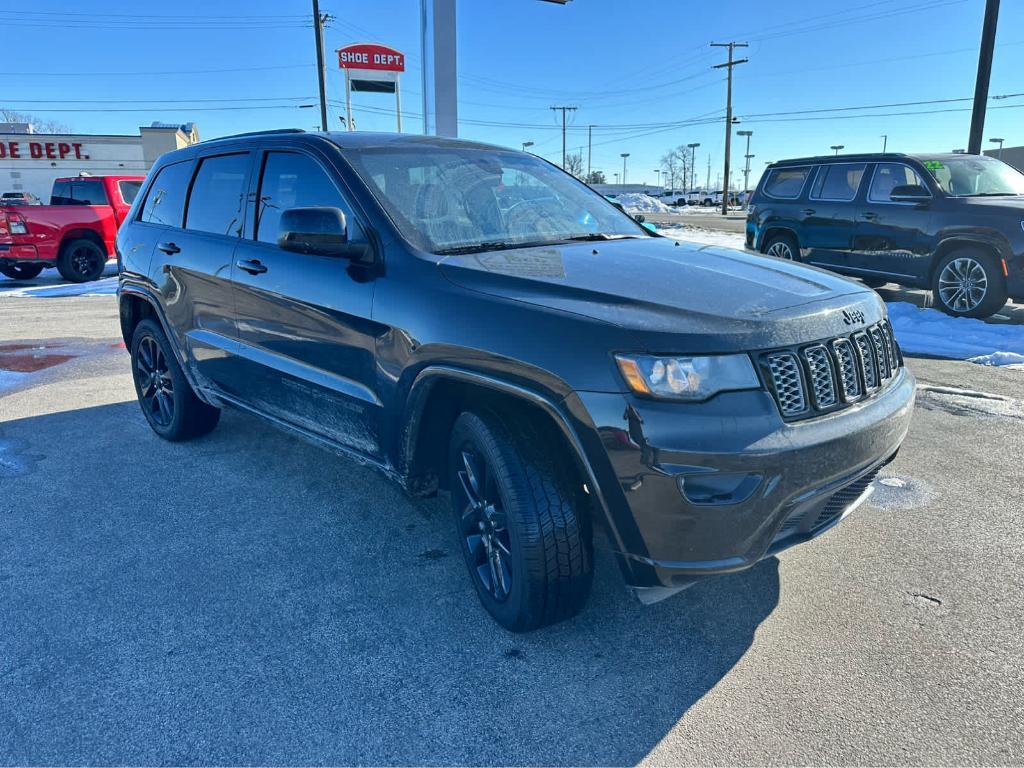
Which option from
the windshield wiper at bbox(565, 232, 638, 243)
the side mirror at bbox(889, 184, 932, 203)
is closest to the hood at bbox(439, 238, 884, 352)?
the windshield wiper at bbox(565, 232, 638, 243)

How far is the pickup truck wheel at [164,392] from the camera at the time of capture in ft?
15.2

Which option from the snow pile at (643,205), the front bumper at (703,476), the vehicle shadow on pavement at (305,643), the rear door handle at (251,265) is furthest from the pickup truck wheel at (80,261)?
the snow pile at (643,205)

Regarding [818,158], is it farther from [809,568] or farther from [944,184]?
[809,568]

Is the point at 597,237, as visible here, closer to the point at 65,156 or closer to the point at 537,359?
the point at 537,359

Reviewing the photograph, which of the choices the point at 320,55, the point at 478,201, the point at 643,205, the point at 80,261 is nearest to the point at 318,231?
the point at 478,201

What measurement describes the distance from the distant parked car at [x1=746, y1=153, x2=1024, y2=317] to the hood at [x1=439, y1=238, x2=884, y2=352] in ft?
22.3

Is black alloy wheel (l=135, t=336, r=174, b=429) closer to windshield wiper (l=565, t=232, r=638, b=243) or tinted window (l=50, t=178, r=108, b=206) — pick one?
windshield wiper (l=565, t=232, r=638, b=243)

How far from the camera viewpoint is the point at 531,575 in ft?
8.18

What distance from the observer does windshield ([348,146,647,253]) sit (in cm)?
313

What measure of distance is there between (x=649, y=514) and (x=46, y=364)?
709cm

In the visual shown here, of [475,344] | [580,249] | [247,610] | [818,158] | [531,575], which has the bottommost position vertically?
[247,610]

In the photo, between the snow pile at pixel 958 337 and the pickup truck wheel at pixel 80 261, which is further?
the pickup truck wheel at pixel 80 261

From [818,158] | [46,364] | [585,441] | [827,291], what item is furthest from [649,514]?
[818,158]

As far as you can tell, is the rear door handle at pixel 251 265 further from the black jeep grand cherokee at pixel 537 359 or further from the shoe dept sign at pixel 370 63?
the shoe dept sign at pixel 370 63
